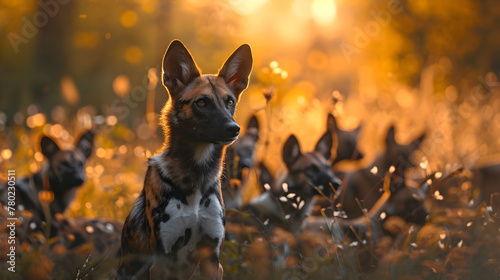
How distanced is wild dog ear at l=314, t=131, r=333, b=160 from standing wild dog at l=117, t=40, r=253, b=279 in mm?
2488

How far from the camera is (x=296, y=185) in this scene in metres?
5.65

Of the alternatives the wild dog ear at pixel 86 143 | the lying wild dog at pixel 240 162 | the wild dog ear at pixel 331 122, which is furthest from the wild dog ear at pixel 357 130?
the wild dog ear at pixel 86 143

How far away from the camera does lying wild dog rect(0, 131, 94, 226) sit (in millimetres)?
5680

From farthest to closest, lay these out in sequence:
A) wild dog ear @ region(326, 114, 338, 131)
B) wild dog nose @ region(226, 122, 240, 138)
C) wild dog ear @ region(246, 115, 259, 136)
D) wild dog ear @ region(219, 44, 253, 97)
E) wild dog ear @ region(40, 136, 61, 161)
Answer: wild dog ear @ region(326, 114, 338, 131) < wild dog ear @ region(246, 115, 259, 136) < wild dog ear @ region(40, 136, 61, 161) < wild dog ear @ region(219, 44, 253, 97) < wild dog nose @ region(226, 122, 240, 138)

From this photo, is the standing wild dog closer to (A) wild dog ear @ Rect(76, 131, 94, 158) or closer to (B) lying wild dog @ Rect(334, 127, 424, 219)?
(A) wild dog ear @ Rect(76, 131, 94, 158)

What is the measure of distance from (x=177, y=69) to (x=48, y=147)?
2757mm

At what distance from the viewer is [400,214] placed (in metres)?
5.21

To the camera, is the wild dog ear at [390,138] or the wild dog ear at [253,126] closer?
the wild dog ear at [253,126]

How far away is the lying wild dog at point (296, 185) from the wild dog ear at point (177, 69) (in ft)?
6.92

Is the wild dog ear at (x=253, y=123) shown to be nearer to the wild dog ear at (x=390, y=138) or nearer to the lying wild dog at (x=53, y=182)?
the wild dog ear at (x=390, y=138)

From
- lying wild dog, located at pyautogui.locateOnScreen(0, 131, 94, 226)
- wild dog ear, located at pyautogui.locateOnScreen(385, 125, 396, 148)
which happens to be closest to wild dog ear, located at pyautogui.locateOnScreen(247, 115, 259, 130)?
wild dog ear, located at pyautogui.locateOnScreen(385, 125, 396, 148)

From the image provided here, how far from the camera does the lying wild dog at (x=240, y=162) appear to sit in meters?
A: 5.37

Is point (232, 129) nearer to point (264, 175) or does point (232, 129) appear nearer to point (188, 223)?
point (188, 223)

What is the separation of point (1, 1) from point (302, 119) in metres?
5.42
